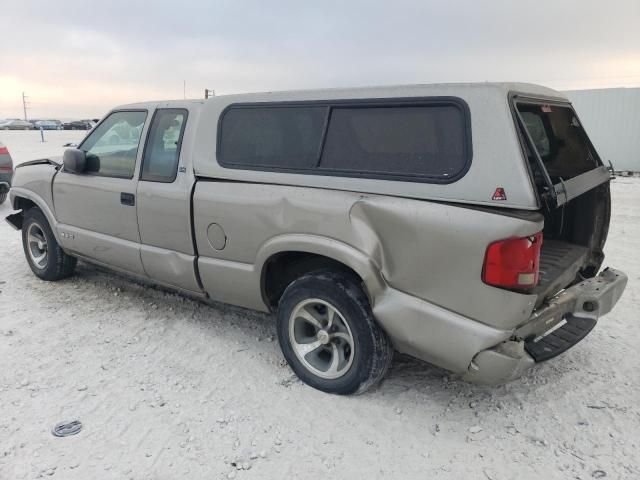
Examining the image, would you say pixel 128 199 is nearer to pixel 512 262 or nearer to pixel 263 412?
pixel 263 412

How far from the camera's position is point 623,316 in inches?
176

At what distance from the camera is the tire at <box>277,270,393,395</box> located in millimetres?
3096

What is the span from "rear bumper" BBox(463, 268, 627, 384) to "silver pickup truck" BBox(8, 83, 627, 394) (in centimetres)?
1

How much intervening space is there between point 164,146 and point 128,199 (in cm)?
55

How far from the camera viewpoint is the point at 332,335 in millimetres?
3307

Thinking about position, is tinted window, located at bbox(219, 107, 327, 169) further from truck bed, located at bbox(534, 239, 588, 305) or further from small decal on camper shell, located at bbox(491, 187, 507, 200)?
truck bed, located at bbox(534, 239, 588, 305)

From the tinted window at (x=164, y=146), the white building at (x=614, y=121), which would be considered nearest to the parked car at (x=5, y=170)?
the tinted window at (x=164, y=146)

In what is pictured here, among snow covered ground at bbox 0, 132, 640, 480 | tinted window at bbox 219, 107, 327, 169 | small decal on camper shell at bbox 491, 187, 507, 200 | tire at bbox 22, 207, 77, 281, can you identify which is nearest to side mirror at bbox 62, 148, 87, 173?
tire at bbox 22, 207, 77, 281

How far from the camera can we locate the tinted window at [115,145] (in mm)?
4375

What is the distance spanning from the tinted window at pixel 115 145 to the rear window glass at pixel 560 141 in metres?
3.05

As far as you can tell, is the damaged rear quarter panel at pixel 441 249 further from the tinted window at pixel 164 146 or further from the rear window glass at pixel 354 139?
the tinted window at pixel 164 146

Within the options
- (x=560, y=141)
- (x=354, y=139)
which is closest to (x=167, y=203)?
(x=354, y=139)

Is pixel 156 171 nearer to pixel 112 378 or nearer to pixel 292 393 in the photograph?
pixel 112 378

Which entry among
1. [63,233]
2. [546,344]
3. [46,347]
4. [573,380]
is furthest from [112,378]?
[573,380]
